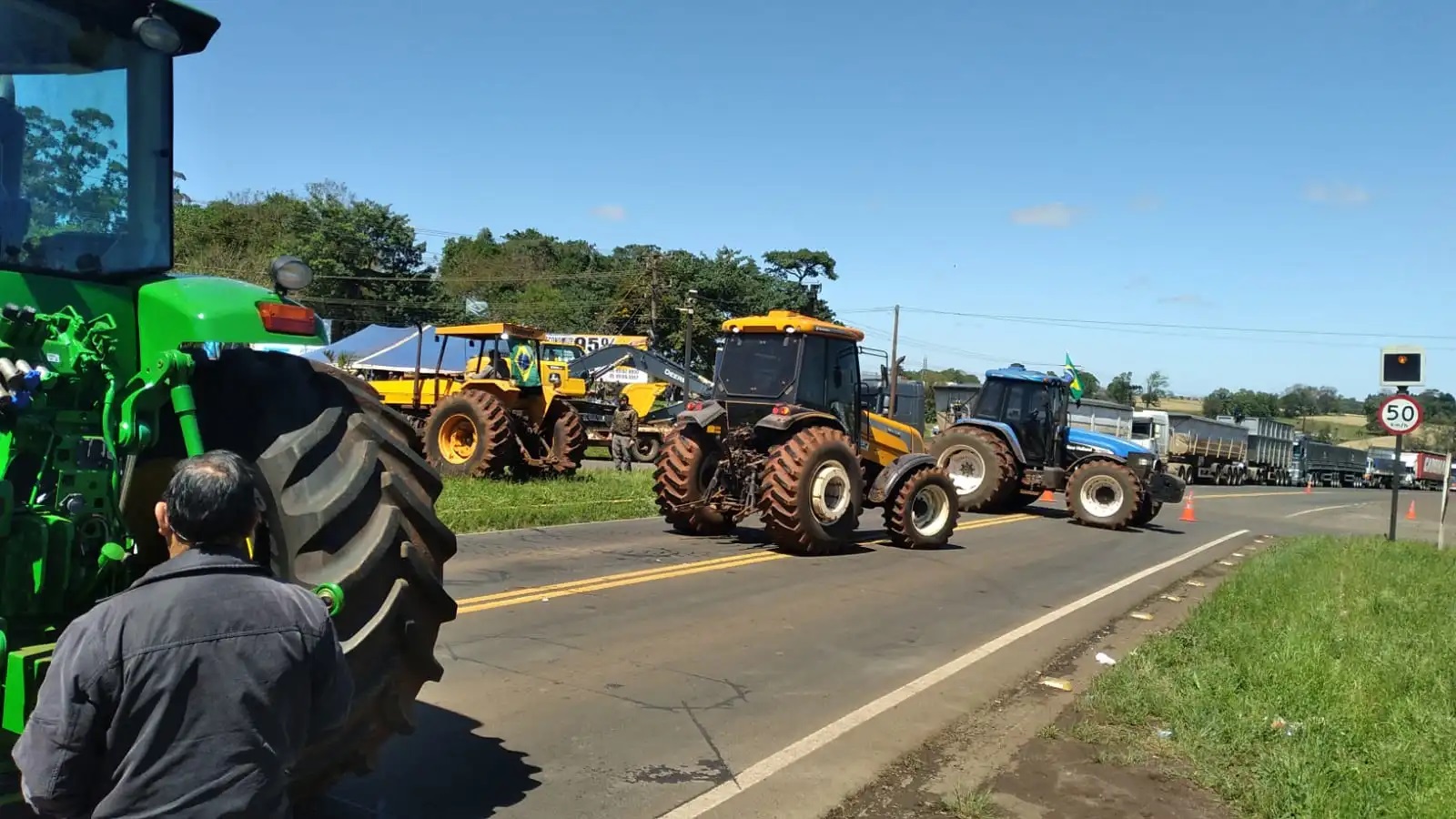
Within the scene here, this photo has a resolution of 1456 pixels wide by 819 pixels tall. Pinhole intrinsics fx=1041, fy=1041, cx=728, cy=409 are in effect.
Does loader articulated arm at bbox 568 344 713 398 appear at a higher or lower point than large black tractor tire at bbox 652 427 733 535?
higher

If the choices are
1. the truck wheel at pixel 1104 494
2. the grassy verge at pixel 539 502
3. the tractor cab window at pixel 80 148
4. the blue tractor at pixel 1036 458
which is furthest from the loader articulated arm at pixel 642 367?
the tractor cab window at pixel 80 148

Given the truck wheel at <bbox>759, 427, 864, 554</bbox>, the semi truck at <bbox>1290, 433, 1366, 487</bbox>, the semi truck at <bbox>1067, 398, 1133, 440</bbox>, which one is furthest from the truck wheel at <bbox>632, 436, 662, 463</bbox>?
the semi truck at <bbox>1290, 433, 1366, 487</bbox>

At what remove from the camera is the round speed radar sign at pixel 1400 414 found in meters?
15.1

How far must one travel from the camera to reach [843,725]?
594 cm

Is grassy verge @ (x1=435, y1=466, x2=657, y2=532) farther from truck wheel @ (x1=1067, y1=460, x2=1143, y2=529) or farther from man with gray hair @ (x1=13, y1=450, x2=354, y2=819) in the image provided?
man with gray hair @ (x1=13, y1=450, x2=354, y2=819)

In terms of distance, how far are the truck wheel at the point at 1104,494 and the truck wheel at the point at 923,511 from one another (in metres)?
5.72

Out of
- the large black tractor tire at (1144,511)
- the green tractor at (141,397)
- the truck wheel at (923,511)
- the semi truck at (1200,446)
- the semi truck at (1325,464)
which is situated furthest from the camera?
the semi truck at (1325,464)

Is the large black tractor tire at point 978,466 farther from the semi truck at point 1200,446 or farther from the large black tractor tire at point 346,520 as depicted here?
the semi truck at point 1200,446

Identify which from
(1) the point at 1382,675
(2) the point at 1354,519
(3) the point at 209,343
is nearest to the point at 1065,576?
(1) the point at 1382,675

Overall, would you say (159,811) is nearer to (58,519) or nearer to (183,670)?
(183,670)

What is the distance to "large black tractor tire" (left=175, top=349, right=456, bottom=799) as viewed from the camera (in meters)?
3.50

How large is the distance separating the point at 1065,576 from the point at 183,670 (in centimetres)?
1153

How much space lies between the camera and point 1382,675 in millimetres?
6879

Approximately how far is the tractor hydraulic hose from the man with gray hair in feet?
3.52
